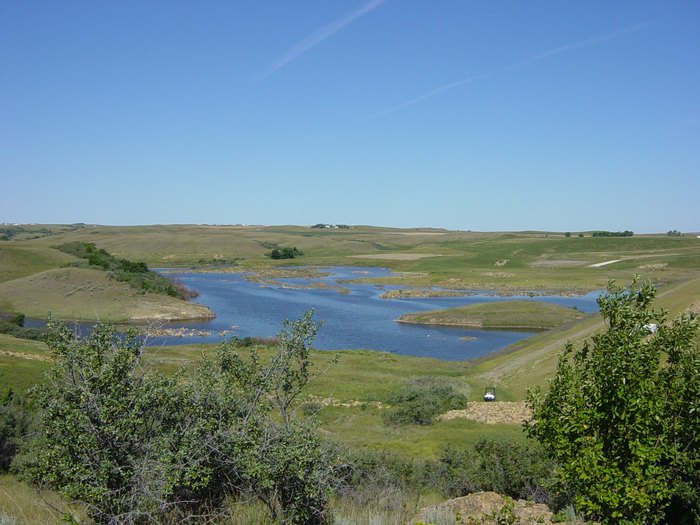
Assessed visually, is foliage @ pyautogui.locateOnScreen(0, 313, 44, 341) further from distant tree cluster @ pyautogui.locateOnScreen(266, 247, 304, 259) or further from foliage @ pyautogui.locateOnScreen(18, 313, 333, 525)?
distant tree cluster @ pyautogui.locateOnScreen(266, 247, 304, 259)

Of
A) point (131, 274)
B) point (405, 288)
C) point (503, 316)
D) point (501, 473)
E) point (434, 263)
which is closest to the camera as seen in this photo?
point (501, 473)

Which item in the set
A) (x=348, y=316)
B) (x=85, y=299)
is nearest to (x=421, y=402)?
(x=348, y=316)

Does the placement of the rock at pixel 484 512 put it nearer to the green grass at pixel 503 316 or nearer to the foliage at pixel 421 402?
the foliage at pixel 421 402

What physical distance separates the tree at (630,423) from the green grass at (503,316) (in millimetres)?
62330

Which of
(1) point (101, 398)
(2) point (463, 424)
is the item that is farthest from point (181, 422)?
(2) point (463, 424)

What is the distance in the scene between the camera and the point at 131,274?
94.3m

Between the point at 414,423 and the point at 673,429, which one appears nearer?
the point at 673,429

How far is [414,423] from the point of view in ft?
100

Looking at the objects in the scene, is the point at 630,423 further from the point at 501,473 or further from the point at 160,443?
the point at 501,473

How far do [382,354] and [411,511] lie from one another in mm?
43935

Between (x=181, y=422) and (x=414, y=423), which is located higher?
(x=181, y=422)

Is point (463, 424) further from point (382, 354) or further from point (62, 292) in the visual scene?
point (62, 292)

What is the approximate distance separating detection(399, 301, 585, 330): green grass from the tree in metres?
62.3

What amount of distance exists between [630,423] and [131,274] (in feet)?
307
